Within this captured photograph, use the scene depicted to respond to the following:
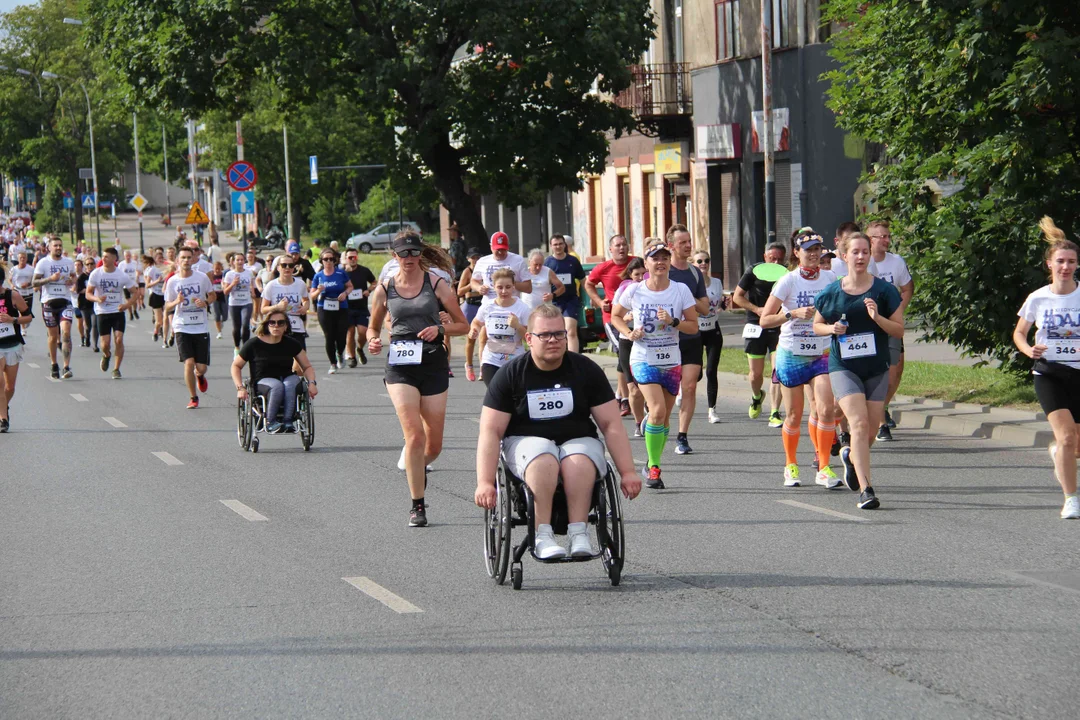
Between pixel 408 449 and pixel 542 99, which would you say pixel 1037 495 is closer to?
pixel 408 449

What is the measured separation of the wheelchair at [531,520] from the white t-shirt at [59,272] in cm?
1836

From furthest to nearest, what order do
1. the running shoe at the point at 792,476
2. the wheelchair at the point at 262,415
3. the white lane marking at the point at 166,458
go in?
the wheelchair at the point at 262,415
the white lane marking at the point at 166,458
the running shoe at the point at 792,476

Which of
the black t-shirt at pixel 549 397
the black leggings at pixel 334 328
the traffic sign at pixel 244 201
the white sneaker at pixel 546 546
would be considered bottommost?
the white sneaker at pixel 546 546

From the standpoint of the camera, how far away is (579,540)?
26.0ft

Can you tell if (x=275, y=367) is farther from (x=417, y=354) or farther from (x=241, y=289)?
(x=241, y=289)

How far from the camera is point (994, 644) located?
270 inches

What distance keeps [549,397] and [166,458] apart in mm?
7310

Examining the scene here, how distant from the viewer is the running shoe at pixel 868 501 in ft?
35.0

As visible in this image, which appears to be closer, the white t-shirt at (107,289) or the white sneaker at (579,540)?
the white sneaker at (579,540)

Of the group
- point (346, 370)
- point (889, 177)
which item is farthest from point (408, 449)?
point (346, 370)

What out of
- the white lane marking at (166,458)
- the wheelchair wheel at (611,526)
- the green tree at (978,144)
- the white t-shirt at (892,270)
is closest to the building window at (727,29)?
the green tree at (978,144)

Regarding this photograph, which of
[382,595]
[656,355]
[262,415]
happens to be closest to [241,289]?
[262,415]

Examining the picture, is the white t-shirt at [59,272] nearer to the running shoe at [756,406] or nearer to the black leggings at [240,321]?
the black leggings at [240,321]

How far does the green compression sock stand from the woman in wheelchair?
13.2 ft
